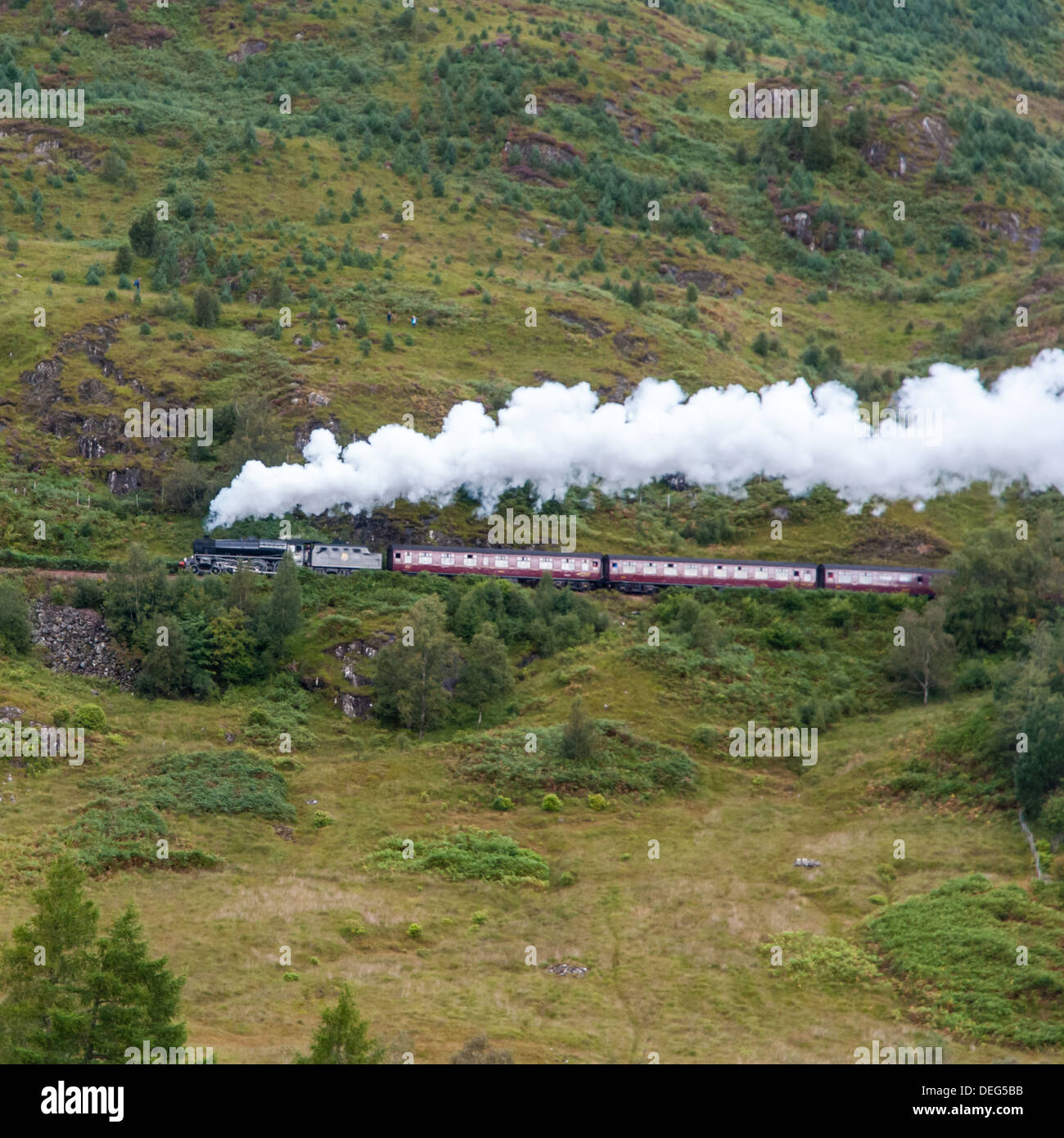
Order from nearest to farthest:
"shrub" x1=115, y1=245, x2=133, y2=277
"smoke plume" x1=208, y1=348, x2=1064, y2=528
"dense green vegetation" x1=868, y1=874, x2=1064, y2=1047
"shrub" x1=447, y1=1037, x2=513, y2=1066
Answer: "shrub" x1=447, y1=1037, x2=513, y2=1066 < "dense green vegetation" x1=868, y1=874, x2=1064, y2=1047 < "smoke plume" x1=208, y1=348, x2=1064, y2=528 < "shrub" x1=115, y1=245, x2=133, y2=277

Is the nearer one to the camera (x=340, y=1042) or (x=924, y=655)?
(x=340, y=1042)

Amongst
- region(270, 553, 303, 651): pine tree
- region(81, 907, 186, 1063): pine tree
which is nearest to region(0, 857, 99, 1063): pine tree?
region(81, 907, 186, 1063): pine tree

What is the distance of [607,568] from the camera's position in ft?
364

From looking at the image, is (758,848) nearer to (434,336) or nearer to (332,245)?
(434,336)

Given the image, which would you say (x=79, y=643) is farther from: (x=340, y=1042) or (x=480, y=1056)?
(x=340, y=1042)

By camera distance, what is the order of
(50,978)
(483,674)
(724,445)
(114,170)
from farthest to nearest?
(114,170), (724,445), (483,674), (50,978)

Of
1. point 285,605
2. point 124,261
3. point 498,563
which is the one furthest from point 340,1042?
point 124,261

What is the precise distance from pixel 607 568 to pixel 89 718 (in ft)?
127

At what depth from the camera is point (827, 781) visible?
91000 millimetres

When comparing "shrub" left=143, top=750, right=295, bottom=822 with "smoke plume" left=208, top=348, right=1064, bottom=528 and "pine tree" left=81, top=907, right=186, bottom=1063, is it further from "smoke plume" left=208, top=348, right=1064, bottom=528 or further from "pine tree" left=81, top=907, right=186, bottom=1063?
"pine tree" left=81, top=907, right=186, bottom=1063

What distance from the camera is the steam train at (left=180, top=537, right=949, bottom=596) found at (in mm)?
109625

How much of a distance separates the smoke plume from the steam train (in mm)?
5887

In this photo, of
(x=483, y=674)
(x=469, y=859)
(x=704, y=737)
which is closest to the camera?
(x=469, y=859)

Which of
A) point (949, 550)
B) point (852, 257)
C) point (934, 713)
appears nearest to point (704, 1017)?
point (934, 713)
